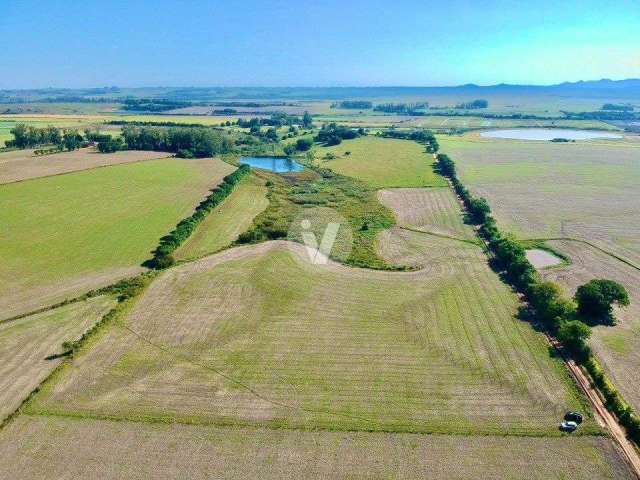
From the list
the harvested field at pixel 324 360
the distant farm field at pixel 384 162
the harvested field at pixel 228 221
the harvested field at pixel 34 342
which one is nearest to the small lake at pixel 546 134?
the distant farm field at pixel 384 162

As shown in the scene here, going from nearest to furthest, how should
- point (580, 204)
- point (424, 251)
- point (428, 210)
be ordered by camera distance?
point (424, 251), point (428, 210), point (580, 204)

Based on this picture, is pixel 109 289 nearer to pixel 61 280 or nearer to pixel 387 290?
pixel 61 280

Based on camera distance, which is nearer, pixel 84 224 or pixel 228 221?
pixel 84 224

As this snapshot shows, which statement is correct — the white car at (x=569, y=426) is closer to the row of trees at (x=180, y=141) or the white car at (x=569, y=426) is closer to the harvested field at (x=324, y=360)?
the harvested field at (x=324, y=360)

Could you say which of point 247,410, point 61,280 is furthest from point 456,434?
point 61,280

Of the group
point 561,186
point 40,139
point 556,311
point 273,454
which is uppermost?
point 40,139

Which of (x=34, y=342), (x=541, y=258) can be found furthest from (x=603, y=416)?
(x=34, y=342)

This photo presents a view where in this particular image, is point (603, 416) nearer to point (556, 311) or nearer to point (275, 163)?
point (556, 311)
